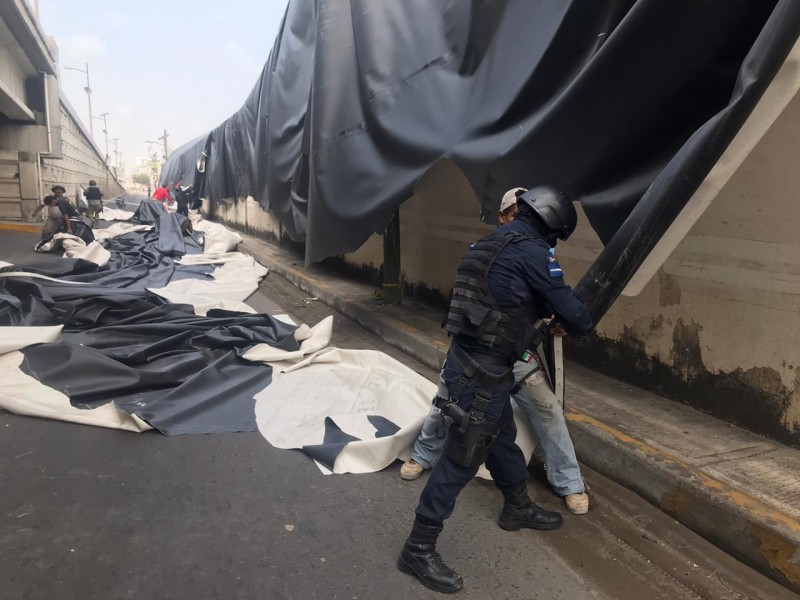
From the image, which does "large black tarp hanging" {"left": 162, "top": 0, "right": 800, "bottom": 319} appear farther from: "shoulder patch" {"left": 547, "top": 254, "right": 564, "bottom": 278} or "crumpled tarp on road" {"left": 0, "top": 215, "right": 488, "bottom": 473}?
"crumpled tarp on road" {"left": 0, "top": 215, "right": 488, "bottom": 473}

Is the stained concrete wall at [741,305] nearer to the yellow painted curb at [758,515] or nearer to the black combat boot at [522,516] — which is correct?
the yellow painted curb at [758,515]

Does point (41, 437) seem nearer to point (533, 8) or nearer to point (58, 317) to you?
point (58, 317)

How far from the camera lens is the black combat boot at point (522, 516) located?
2.70 m

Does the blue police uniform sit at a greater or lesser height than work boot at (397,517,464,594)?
greater

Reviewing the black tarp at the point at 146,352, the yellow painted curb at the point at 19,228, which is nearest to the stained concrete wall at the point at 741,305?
the black tarp at the point at 146,352

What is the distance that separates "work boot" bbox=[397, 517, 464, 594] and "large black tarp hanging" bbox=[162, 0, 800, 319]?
1227 mm

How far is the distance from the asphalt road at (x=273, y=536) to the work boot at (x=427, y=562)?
57 millimetres

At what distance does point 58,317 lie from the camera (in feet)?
18.1

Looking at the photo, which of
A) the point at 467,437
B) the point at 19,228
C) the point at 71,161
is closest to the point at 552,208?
the point at 467,437

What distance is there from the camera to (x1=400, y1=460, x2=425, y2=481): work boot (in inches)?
124

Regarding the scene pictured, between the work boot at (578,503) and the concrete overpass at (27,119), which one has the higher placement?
the concrete overpass at (27,119)

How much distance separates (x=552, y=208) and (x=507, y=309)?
19.8 inches

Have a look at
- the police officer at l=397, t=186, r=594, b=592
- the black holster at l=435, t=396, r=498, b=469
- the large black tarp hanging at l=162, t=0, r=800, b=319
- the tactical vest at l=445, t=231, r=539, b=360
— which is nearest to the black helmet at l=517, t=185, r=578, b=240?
the police officer at l=397, t=186, r=594, b=592

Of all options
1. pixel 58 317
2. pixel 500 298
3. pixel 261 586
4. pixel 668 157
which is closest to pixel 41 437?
pixel 261 586
